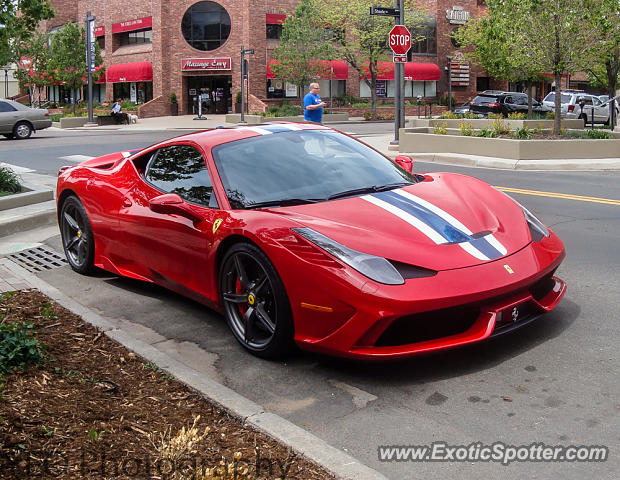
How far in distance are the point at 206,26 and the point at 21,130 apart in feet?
94.4

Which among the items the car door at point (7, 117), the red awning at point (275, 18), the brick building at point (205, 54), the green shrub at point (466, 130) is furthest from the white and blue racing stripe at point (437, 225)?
the red awning at point (275, 18)

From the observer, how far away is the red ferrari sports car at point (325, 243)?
3988mm

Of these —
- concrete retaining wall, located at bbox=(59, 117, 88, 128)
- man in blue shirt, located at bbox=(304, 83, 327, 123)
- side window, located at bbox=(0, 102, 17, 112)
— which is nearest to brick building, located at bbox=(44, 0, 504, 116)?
concrete retaining wall, located at bbox=(59, 117, 88, 128)

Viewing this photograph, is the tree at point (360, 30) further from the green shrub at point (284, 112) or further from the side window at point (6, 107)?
the side window at point (6, 107)

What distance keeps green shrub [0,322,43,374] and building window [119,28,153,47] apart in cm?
5596

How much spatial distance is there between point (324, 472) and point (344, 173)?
2.64m

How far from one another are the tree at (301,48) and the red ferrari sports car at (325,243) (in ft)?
143

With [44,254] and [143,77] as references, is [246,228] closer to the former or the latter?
[44,254]

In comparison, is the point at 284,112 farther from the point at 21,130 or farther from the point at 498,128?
the point at 498,128

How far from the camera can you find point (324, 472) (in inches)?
120

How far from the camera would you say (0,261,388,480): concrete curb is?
121 inches

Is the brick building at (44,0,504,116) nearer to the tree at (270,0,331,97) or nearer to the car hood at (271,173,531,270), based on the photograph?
the tree at (270,0,331,97)

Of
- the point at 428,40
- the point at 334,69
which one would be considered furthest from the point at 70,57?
the point at 428,40

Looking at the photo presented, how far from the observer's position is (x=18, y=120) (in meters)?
28.8
